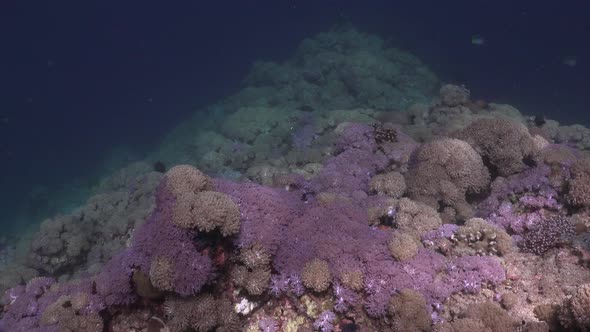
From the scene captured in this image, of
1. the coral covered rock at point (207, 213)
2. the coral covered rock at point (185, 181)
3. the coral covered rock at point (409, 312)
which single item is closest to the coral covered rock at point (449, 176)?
the coral covered rock at point (409, 312)

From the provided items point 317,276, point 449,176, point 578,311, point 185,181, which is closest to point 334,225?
point 317,276

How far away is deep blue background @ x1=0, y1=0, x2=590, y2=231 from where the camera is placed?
45.5m

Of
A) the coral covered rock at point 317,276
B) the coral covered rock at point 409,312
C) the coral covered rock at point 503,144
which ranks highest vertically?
the coral covered rock at point 317,276

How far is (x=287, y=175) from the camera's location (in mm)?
8648

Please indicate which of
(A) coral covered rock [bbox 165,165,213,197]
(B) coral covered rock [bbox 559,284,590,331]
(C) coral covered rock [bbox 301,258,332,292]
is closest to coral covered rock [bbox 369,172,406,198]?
(C) coral covered rock [bbox 301,258,332,292]

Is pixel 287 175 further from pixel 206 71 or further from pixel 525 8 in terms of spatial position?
pixel 525 8

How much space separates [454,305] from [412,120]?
977 cm

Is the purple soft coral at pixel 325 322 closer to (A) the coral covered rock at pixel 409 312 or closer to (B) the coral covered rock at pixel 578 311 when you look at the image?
(A) the coral covered rock at pixel 409 312

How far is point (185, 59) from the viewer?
104625 mm

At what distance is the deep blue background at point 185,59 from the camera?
149 ft

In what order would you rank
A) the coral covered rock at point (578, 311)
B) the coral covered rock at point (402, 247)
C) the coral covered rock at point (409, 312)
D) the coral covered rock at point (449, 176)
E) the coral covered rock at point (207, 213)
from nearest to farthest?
1. the coral covered rock at point (578, 311)
2. the coral covered rock at point (409, 312)
3. the coral covered rock at point (207, 213)
4. the coral covered rock at point (402, 247)
5. the coral covered rock at point (449, 176)

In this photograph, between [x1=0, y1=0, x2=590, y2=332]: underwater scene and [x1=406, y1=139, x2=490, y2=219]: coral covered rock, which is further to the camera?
[x1=406, y1=139, x2=490, y2=219]: coral covered rock

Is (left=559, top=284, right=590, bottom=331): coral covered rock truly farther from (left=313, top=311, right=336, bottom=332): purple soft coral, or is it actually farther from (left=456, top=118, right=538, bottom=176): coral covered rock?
(left=456, top=118, right=538, bottom=176): coral covered rock

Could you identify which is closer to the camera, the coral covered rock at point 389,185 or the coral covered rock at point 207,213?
the coral covered rock at point 207,213
